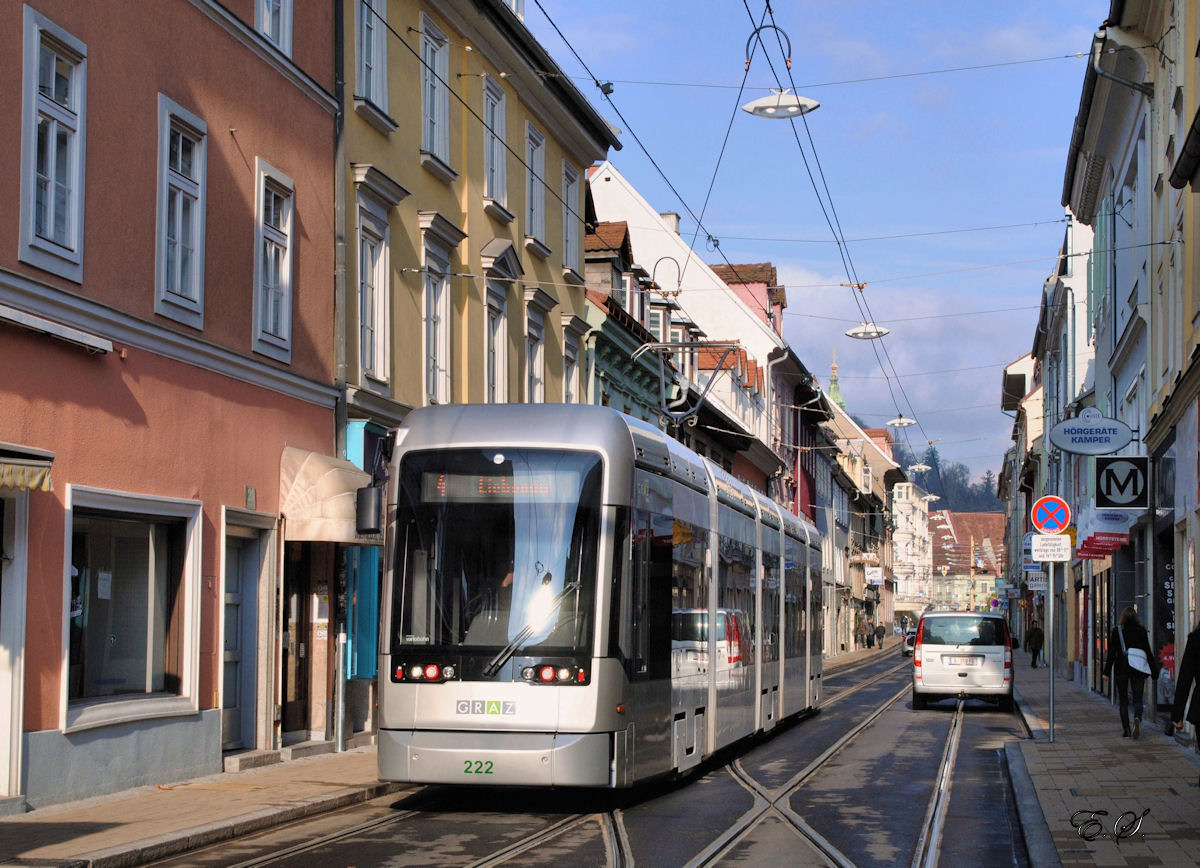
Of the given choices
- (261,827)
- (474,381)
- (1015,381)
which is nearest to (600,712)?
(261,827)

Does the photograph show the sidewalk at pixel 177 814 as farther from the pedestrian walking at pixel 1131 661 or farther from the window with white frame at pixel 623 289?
the window with white frame at pixel 623 289

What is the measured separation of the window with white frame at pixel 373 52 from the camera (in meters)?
20.0

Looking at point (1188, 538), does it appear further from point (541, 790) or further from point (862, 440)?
point (862, 440)

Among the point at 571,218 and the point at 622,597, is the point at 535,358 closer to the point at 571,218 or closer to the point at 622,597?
the point at 571,218

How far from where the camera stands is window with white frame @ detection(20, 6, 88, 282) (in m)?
12.2

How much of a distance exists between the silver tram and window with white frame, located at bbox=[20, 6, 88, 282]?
314cm

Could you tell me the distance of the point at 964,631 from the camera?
93.7 ft

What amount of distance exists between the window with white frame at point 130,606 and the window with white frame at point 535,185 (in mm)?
13579

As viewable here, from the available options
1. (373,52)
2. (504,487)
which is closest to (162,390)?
(504,487)

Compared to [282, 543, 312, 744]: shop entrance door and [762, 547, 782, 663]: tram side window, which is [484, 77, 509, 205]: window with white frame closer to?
[762, 547, 782, 663]: tram side window

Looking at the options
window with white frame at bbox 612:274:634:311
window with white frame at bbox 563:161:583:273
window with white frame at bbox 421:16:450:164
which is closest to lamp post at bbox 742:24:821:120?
window with white frame at bbox 421:16:450:164

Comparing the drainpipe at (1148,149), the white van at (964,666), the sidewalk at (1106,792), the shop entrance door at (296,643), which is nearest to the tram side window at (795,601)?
the sidewalk at (1106,792)

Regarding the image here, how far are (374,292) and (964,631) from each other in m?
13.6

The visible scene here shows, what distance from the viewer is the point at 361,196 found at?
1973 centimetres
